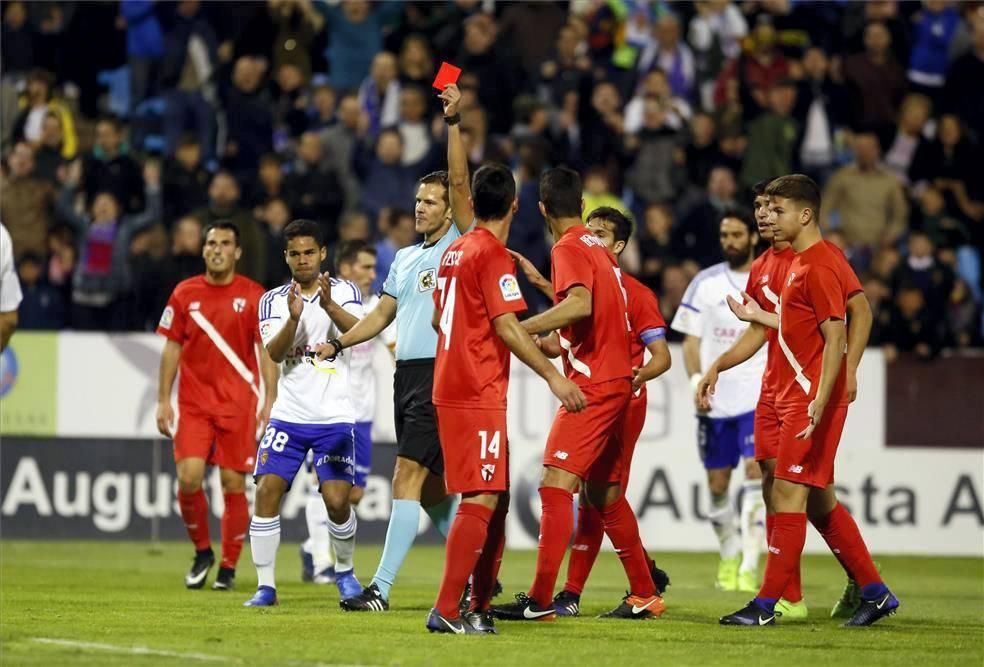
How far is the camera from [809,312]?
9812mm

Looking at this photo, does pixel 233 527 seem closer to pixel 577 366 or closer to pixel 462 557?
pixel 577 366

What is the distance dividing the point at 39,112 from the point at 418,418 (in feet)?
38.9

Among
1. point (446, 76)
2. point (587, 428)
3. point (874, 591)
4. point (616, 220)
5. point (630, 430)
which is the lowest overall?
point (874, 591)

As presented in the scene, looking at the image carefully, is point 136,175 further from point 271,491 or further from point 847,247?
point 271,491

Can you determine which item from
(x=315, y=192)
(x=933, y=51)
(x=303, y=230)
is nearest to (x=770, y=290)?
(x=303, y=230)

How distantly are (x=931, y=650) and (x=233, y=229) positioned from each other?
6179 millimetres

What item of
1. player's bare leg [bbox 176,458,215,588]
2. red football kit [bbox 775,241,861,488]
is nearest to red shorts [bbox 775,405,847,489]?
red football kit [bbox 775,241,861,488]

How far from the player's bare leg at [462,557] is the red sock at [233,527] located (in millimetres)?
3793

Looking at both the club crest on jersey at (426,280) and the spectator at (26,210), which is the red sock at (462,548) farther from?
the spectator at (26,210)

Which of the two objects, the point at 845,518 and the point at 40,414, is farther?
the point at 40,414

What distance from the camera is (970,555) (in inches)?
687

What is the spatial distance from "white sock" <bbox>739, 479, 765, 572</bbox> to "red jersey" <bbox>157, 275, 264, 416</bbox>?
400 cm

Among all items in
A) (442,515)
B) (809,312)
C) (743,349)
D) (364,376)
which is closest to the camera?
(809,312)

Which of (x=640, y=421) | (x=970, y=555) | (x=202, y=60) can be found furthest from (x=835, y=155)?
(x=640, y=421)
